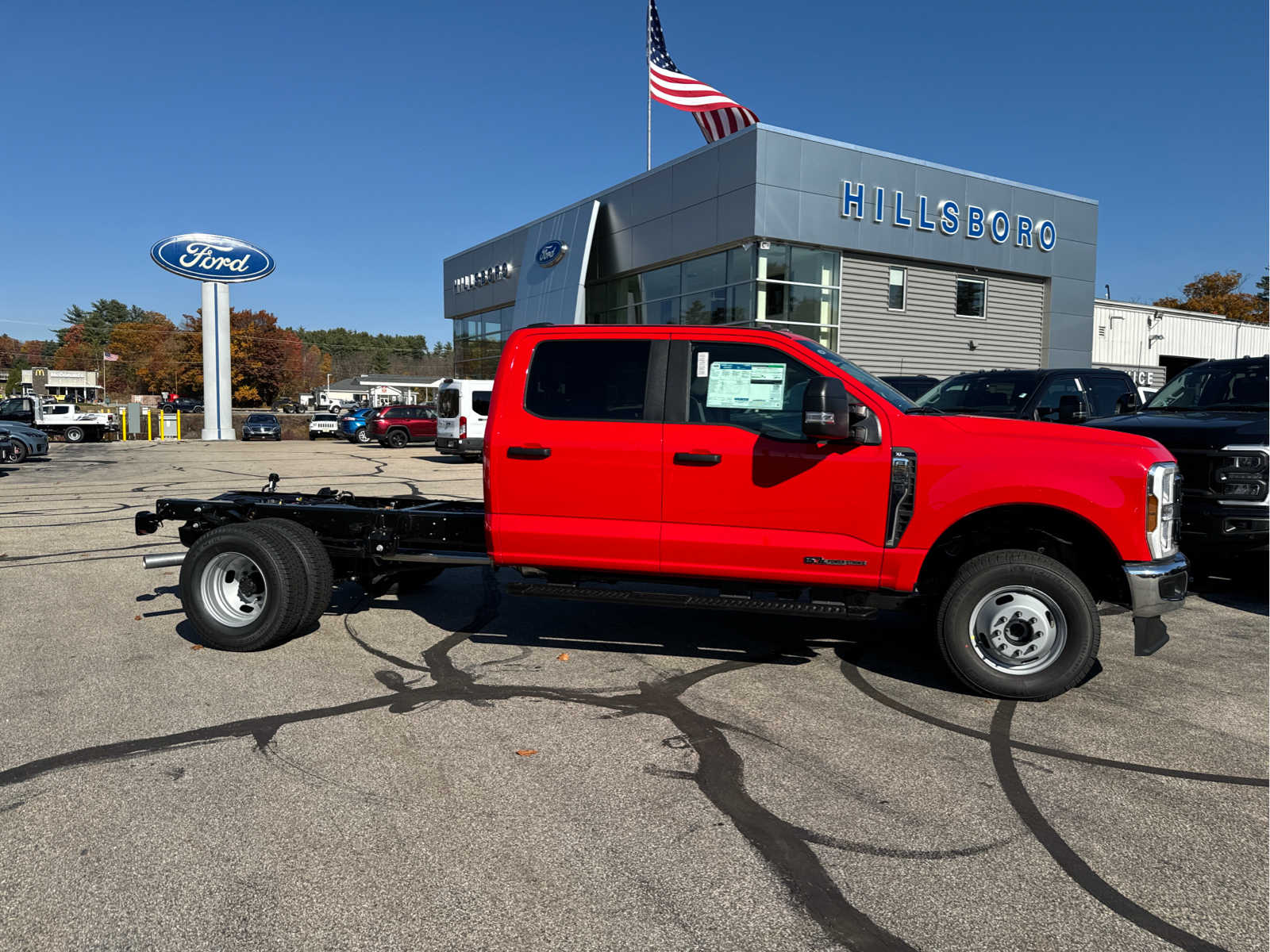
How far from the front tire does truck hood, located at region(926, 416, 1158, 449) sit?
2.15 feet

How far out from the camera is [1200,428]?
6.98m

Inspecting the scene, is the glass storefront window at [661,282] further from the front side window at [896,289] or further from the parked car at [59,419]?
the parked car at [59,419]

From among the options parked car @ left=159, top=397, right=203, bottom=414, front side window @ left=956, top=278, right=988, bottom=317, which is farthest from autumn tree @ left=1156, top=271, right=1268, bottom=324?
parked car @ left=159, top=397, right=203, bottom=414

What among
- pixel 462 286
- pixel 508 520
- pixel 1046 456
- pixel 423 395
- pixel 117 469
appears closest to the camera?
pixel 1046 456

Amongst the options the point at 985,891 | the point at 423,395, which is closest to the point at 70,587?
the point at 985,891

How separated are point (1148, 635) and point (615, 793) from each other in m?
3.19

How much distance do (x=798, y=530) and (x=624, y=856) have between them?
7.51ft

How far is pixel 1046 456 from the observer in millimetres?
4617

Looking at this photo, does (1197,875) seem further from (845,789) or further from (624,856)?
(624,856)

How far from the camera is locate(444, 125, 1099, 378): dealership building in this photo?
73.8 ft

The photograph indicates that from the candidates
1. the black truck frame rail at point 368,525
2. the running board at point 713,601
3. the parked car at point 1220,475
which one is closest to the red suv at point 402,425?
the black truck frame rail at point 368,525

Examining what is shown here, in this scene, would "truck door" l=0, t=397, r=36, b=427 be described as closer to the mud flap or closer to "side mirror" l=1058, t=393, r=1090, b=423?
"side mirror" l=1058, t=393, r=1090, b=423

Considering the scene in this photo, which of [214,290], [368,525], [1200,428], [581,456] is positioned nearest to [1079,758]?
[581,456]

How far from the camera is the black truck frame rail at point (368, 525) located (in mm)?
5871
